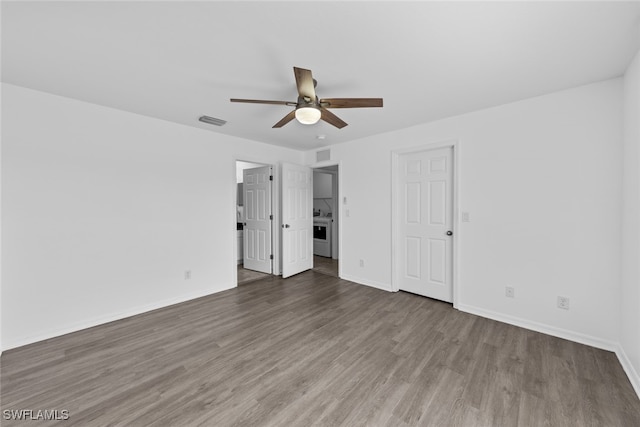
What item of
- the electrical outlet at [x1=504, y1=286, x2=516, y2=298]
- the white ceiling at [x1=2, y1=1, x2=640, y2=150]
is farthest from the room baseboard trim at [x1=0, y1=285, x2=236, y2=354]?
the electrical outlet at [x1=504, y1=286, x2=516, y2=298]

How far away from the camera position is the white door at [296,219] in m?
4.49

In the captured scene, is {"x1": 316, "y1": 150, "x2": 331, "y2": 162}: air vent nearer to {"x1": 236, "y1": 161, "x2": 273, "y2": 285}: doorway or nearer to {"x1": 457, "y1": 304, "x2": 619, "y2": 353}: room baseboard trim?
{"x1": 236, "y1": 161, "x2": 273, "y2": 285}: doorway

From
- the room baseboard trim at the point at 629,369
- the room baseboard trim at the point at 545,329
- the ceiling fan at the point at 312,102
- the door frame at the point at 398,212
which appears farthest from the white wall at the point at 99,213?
the room baseboard trim at the point at 629,369

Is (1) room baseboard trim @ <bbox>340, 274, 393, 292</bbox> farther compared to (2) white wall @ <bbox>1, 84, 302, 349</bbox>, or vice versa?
(1) room baseboard trim @ <bbox>340, 274, 393, 292</bbox>

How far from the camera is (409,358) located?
218cm

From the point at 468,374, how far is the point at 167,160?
13.0ft

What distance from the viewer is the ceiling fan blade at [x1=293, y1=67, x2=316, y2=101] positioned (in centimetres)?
169

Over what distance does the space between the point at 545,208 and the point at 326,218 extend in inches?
172

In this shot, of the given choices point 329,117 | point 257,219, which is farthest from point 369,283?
point 329,117

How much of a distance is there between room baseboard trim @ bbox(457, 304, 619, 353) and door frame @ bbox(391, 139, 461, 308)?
243mm

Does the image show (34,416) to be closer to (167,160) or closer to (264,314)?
(264,314)

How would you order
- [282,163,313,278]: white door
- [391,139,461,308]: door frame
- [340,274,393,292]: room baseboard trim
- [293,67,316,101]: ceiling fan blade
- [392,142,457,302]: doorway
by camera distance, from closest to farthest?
[293,67,316,101]: ceiling fan blade < [391,139,461,308]: door frame < [392,142,457,302]: doorway < [340,274,393,292]: room baseboard trim < [282,163,313,278]: white door

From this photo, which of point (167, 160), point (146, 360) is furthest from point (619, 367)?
point (167, 160)

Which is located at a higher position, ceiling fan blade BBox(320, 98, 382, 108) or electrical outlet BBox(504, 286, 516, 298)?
ceiling fan blade BBox(320, 98, 382, 108)
